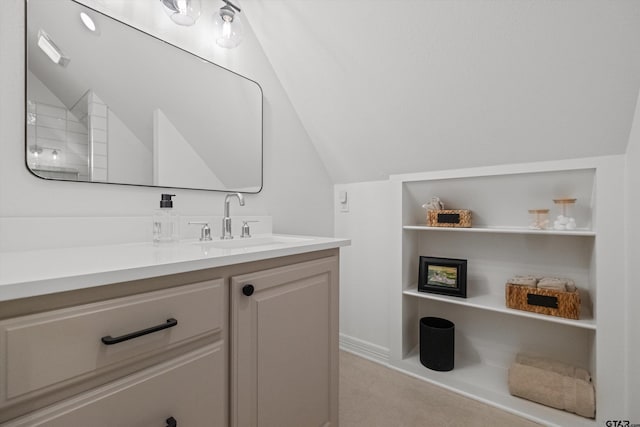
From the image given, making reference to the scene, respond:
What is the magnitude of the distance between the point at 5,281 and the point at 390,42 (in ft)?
5.13

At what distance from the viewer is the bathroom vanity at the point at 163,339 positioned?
518mm

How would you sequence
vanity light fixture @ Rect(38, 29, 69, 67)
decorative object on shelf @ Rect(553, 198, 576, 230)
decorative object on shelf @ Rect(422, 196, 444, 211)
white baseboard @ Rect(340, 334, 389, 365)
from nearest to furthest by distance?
vanity light fixture @ Rect(38, 29, 69, 67) < decorative object on shelf @ Rect(553, 198, 576, 230) < decorative object on shelf @ Rect(422, 196, 444, 211) < white baseboard @ Rect(340, 334, 389, 365)

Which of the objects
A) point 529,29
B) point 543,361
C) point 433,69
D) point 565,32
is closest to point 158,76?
point 433,69

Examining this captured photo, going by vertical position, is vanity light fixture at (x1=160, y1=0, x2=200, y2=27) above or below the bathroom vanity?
above

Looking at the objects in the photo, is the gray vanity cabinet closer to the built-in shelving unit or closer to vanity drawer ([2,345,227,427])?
vanity drawer ([2,345,227,427])

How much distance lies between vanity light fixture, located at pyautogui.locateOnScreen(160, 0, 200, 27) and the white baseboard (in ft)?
7.14

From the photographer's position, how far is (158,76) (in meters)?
1.28

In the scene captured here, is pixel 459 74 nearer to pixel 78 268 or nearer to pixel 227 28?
pixel 227 28

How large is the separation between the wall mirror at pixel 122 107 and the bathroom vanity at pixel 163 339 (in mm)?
369

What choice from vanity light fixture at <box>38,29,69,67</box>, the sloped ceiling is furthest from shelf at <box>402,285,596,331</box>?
vanity light fixture at <box>38,29,69,67</box>

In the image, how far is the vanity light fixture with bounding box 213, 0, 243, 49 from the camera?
143 centimetres

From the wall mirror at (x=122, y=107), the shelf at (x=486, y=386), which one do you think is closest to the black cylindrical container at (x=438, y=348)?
the shelf at (x=486, y=386)

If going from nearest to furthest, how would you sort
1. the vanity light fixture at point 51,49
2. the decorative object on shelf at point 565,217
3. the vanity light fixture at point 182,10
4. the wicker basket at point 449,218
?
1. the vanity light fixture at point 51,49
2. the vanity light fixture at point 182,10
3. the decorative object on shelf at point 565,217
4. the wicker basket at point 449,218

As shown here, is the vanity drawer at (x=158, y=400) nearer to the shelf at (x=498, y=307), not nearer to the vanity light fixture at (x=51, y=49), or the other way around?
the vanity light fixture at (x=51, y=49)
